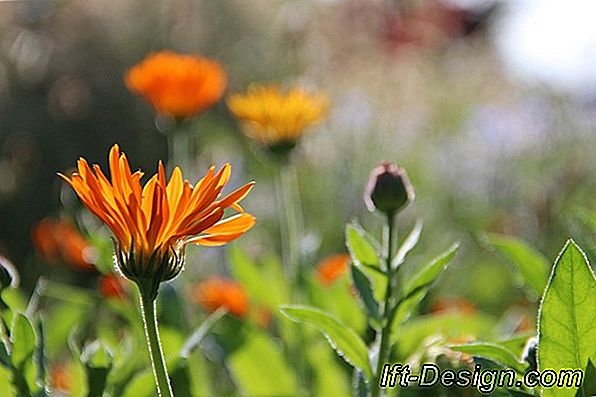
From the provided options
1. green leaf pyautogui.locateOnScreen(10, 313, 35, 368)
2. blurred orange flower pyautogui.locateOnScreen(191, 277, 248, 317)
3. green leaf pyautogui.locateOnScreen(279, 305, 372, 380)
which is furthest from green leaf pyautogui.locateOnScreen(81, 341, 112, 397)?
blurred orange flower pyautogui.locateOnScreen(191, 277, 248, 317)

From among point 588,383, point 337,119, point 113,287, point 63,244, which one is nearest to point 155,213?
point 588,383

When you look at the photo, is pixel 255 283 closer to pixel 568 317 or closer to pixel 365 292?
pixel 365 292

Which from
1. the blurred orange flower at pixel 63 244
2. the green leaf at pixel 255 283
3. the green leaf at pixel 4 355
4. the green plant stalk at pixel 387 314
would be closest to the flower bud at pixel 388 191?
the green plant stalk at pixel 387 314

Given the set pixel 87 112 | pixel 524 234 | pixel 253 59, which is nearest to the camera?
pixel 524 234

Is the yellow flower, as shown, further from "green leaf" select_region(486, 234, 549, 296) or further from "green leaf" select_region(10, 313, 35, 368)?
"green leaf" select_region(10, 313, 35, 368)

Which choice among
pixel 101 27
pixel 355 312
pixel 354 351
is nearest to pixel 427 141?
pixel 101 27

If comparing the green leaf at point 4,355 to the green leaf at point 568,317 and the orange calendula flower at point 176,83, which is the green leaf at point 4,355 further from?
the orange calendula flower at point 176,83

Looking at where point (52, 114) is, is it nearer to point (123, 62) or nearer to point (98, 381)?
point (123, 62)
